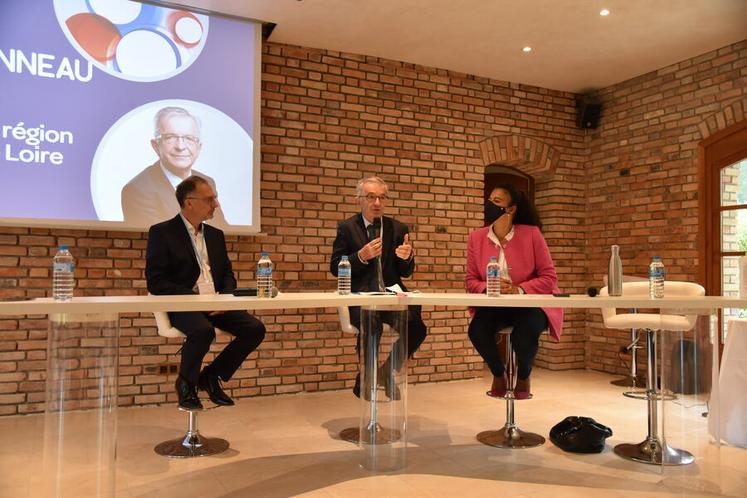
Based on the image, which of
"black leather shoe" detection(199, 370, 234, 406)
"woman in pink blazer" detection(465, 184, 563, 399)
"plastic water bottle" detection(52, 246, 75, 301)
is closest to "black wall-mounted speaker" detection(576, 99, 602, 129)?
"woman in pink blazer" detection(465, 184, 563, 399)

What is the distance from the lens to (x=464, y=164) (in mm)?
5469

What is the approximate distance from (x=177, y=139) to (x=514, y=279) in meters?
2.49

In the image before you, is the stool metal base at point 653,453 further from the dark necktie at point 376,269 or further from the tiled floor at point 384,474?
the dark necktie at point 376,269

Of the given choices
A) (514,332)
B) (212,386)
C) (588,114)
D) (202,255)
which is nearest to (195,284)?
(202,255)

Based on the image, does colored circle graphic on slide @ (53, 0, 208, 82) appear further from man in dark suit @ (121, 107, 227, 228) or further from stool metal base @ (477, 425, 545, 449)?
stool metal base @ (477, 425, 545, 449)

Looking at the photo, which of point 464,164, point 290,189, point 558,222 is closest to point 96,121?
point 290,189

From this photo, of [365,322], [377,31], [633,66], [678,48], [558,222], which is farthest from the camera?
[558,222]

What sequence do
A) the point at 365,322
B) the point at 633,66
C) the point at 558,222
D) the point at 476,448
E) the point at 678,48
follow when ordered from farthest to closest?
the point at 558,222, the point at 633,66, the point at 678,48, the point at 476,448, the point at 365,322

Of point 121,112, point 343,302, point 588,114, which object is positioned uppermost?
point 588,114

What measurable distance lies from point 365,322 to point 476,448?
99 centimetres

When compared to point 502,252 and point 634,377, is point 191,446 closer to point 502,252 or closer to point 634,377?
point 502,252

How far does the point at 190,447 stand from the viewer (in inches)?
121

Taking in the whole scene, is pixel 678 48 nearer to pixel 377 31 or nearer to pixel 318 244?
pixel 377 31

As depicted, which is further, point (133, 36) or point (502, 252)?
point (133, 36)
